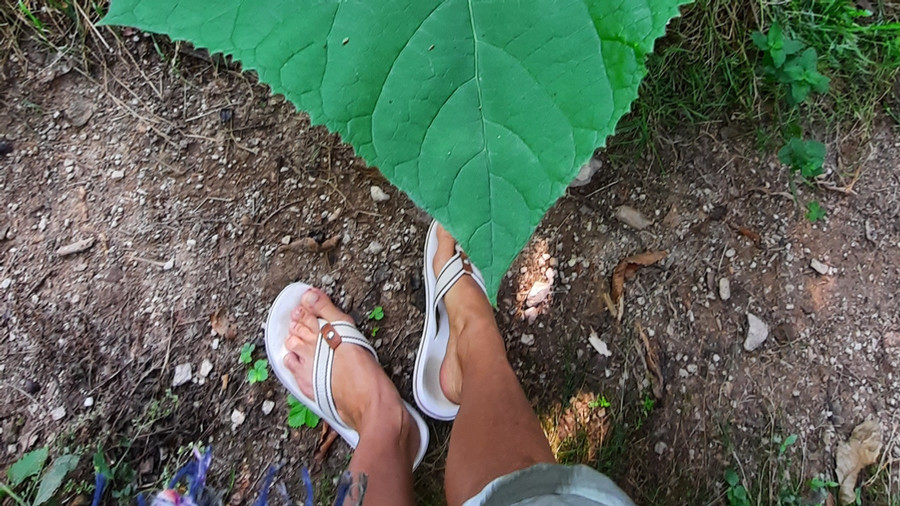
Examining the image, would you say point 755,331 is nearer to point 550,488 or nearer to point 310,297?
point 550,488

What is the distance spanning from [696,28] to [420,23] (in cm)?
176

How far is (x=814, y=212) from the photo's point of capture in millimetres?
2451

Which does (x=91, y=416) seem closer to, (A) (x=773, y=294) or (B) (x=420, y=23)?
(B) (x=420, y=23)

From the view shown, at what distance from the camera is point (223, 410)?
93.8 inches

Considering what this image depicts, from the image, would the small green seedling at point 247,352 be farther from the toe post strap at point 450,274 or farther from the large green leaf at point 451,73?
the large green leaf at point 451,73

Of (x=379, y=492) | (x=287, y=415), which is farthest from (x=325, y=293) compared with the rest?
(x=379, y=492)

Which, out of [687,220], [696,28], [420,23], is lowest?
[687,220]

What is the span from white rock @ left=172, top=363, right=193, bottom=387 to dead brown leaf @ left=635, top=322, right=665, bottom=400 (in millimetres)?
1761

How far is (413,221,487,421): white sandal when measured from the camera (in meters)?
2.51

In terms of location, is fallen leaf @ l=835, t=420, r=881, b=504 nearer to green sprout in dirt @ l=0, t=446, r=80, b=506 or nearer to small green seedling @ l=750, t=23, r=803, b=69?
small green seedling @ l=750, t=23, r=803, b=69

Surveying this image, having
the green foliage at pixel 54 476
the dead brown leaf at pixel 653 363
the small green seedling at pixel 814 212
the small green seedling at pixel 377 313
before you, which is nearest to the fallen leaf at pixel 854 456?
the dead brown leaf at pixel 653 363

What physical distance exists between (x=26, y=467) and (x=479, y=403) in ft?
5.33

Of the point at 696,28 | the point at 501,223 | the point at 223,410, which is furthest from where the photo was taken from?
the point at 223,410

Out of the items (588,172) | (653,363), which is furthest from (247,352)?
(653,363)
